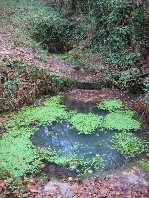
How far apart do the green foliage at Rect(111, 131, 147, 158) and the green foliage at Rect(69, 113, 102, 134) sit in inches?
31.0

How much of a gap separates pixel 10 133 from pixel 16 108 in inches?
54.4

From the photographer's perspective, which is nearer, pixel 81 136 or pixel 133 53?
pixel 81 136

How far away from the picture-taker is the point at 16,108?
8.84 m

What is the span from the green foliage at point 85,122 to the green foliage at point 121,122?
27 centimetres

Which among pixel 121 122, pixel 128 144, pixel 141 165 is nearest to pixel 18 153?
pixel 128 144

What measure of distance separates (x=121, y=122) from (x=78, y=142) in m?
1.58

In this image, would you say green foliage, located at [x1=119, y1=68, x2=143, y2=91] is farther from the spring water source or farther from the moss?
the moss

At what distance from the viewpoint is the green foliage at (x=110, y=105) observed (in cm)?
907

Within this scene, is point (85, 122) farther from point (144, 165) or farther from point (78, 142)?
point (144, 165)

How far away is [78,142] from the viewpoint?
7.41 m

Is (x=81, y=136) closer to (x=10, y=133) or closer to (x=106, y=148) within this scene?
(x=106, y=148)

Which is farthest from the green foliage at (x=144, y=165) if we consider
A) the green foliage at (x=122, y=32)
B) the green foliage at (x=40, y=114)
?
the green foliage at (x=122, y=32)

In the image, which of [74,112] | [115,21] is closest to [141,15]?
[115,21]

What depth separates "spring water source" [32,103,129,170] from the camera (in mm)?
6766
